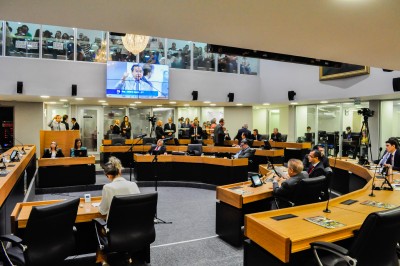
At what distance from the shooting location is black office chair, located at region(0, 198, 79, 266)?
2.59 meters

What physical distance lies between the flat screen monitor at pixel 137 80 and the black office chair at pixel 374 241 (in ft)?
30.9

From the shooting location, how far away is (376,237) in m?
2.17

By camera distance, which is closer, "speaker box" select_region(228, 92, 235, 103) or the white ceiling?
the white ceiling

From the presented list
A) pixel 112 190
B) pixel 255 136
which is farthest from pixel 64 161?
pixel 255 136

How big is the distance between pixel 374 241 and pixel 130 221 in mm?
2108

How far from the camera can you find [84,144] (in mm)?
13375

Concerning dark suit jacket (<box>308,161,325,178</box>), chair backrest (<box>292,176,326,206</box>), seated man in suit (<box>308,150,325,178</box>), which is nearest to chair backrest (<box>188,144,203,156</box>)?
seated man in suit (<box>308,150,325,178</box>)

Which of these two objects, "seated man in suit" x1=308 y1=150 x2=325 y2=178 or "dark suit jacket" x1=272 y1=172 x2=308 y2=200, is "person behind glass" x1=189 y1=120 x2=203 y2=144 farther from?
"dark suit jacket" x1=272 y1=172 x2=308 y2=200

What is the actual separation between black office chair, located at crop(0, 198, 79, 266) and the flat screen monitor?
8.27 metres

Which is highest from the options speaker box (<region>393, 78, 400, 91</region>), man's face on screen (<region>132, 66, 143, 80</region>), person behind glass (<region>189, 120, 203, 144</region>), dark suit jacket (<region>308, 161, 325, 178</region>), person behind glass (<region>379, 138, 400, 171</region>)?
man's face on screen (<region>132, 66, 143, 80</region>)

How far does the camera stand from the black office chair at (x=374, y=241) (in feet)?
6.96

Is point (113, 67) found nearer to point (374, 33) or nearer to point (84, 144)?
point (84, 144)

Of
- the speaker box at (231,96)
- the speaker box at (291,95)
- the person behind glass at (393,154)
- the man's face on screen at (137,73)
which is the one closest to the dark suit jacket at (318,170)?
the person behind glass at (393,154)

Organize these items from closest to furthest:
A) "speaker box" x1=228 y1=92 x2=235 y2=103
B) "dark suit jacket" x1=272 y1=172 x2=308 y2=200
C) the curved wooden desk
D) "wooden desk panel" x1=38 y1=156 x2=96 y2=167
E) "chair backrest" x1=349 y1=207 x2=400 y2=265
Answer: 1. "chair backrest" x1=349 y1=207 x2=400 y2=265
2. the curved wooden desk
3. "dark suit jacket" x1=272 y1=172 x2=308 y2=200
4. "wooden desk panel" x1=38 y1=156 x2=96 y2=167
5. "speaker box" x1=228 y1=92 x2=235 y2=103
